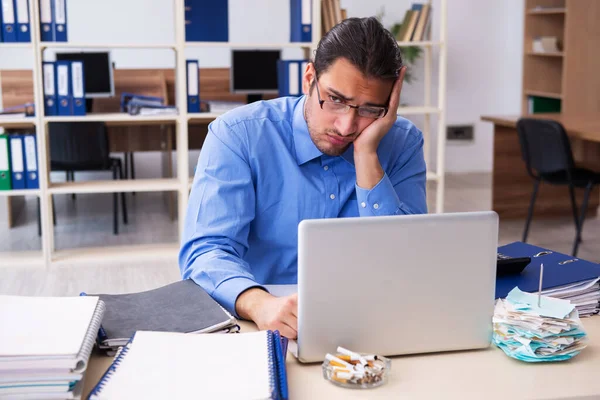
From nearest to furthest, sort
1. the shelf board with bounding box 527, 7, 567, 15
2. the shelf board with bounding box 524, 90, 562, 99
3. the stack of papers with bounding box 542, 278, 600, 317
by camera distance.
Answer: the stack of papers with bounding box 542, 278, 600, 317, the shelf board with bounding box 527, 7, 567, 15, the shelf board with bounding box 524, 90, 562, 99

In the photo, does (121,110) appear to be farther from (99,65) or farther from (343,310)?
(343,310)

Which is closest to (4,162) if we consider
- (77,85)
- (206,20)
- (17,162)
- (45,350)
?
(17,162)

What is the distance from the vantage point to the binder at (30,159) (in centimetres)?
421

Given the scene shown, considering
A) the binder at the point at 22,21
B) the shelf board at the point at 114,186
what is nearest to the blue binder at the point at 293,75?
the shelf board at the point at 114,186

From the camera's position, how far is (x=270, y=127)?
70.4 inches

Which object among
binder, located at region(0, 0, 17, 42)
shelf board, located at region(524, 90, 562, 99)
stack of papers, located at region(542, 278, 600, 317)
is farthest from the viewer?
shelf board, located at region(524, 90, 562, 99)

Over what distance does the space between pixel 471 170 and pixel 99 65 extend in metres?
3.71

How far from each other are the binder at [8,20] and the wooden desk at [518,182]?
9.85 ft

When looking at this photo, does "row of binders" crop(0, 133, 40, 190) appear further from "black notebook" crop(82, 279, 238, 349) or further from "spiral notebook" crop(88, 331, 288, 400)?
"spiral notebook" crop(88, 331, 288, 400)

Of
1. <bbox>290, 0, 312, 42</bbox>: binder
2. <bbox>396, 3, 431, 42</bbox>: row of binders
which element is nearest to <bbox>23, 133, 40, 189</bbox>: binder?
<bbox>290, 0, 312, 42</bbox>: binder

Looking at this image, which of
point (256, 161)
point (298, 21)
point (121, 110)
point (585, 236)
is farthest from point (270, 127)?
point (121, 110)

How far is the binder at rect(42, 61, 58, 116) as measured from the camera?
164 inches

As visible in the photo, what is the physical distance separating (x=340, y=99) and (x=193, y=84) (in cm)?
290

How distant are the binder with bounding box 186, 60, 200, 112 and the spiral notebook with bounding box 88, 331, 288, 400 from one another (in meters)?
3.25
